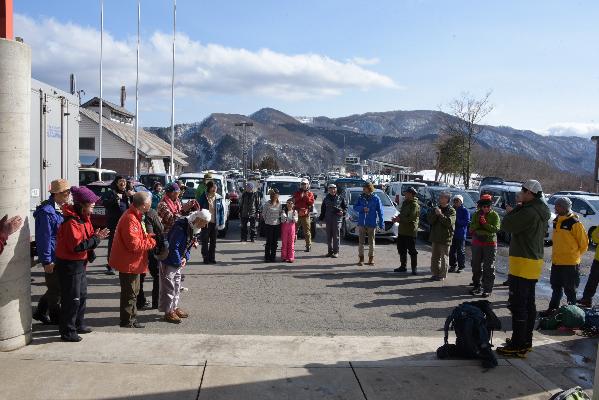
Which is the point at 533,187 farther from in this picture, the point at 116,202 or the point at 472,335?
the point at 116,202

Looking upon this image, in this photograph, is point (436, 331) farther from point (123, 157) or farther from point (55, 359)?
point (123, 157)

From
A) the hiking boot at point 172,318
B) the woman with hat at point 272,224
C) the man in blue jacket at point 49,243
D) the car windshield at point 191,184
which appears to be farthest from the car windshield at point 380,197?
the man in blue jacket at point 49,243

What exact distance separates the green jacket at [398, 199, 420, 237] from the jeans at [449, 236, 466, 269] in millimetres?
1273

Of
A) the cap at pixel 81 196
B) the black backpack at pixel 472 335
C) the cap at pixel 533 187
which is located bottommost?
the black backpack at pixel 472 335

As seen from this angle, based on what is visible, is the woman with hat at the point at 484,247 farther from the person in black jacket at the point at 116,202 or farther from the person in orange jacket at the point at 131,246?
the person in black jacket at the point at 116,202

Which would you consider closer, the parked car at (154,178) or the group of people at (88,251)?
the group of people at (88,251)

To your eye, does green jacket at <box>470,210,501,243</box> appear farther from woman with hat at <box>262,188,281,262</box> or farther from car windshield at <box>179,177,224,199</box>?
car windshield at <box>179,177,224,199</box>

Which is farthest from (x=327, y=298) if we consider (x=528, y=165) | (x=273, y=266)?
(x=528, y=165)

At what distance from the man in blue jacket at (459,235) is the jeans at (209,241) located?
520 centimetres

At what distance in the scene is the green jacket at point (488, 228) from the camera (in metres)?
9.34

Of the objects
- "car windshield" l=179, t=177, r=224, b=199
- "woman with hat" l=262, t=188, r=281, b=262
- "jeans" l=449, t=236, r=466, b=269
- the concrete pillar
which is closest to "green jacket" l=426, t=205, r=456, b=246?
"jeans" l=449, t=236, r=466, b=269

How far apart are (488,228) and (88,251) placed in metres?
6.62

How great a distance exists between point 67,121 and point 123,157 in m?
39.0

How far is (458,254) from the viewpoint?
37.4ft
